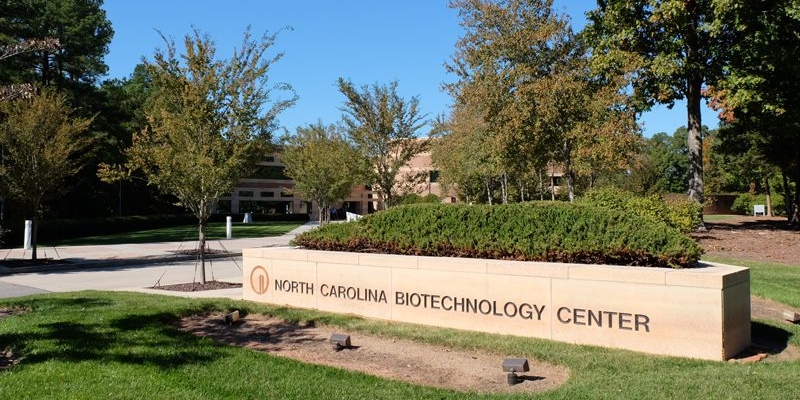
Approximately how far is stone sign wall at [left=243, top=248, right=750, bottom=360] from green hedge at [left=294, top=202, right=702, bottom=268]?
0.35 metres

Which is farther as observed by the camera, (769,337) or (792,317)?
(792,317)

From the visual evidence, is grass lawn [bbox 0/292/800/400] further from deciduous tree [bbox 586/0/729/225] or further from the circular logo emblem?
deciduous tree [bbox 586/0/729/225]

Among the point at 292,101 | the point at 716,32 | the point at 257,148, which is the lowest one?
the point at 257,148

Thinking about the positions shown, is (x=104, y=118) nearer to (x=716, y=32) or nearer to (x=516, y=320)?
(x=716, y=32)

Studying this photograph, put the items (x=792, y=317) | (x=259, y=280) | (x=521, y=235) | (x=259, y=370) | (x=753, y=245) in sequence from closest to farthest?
(x=259, y=370), (x=521, y=235), (x=792, y=317), (x=259, y=280), (x=753, y=245)

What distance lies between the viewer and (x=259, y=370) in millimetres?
5906

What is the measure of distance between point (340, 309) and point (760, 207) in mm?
56452

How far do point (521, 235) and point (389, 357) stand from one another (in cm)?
255

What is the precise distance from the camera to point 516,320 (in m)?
7.49

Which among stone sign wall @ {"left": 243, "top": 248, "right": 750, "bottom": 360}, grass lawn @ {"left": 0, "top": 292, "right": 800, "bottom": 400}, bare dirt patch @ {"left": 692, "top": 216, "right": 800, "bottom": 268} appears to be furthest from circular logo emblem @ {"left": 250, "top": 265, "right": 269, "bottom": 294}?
bare dirt patch @ {"left": 692, "top": 216, "right": 800, "bottom": 268}

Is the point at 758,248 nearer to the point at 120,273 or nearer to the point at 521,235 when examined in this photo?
the point at 521,235

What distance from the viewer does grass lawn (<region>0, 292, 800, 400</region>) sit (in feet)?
16.6

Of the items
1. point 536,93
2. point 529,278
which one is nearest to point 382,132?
point 536,93

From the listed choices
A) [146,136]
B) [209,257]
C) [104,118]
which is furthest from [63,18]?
[146,136]
